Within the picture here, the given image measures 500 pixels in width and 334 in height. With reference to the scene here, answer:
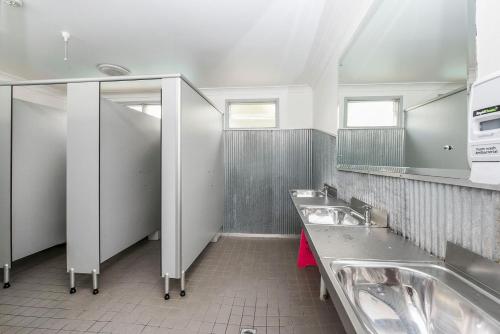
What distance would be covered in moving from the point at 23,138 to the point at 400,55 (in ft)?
12.0

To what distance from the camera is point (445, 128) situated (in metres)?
1.04

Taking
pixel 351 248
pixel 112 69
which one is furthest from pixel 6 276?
pixel 351 248

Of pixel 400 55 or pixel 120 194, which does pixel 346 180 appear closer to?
pixel 400 55

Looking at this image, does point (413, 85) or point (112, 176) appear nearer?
point (413, 85)

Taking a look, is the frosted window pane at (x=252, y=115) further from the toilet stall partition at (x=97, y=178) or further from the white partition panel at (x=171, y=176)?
the white partition panel at (x=171, y=176)

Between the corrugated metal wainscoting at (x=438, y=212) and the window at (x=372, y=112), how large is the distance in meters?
0.40

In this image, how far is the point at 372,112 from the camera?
169 cm

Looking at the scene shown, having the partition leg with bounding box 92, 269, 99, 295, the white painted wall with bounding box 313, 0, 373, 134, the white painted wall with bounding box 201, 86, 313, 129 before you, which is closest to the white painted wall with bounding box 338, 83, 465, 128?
the white painted wall with bounding box 313, 0, 373, 134

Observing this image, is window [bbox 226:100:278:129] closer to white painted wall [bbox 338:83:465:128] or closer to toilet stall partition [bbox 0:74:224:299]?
toilet stall partition [bbox 0:74:224:299]

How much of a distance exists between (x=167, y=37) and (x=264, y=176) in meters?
2.55

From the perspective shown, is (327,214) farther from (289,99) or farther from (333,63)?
(289,99)

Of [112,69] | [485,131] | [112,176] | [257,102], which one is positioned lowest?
[112,176]

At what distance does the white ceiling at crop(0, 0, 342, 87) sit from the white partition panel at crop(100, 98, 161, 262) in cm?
79

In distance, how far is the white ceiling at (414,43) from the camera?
37.7 inches
